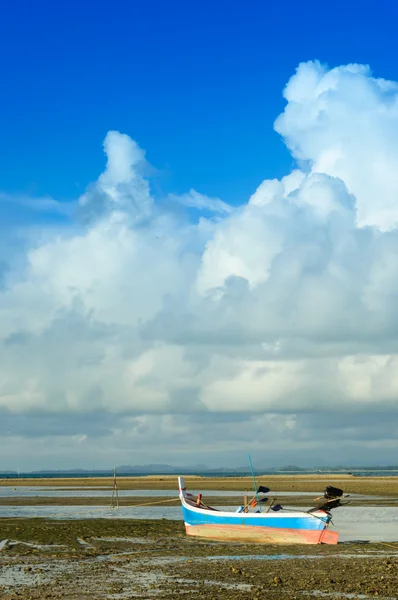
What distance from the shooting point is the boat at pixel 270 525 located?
3444 cm

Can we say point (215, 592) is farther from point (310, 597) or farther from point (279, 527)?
point (279, 527)

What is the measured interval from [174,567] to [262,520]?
31.0 ft

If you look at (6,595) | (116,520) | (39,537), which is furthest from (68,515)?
(6,595)

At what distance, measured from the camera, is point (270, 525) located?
116 feet

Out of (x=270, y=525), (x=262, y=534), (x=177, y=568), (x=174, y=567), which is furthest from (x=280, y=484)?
(x=177, y=568)

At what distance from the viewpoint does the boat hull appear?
34.3 meters

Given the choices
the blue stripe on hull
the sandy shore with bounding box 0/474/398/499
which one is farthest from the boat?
the sandy shore with bounding box 0/474/398/499

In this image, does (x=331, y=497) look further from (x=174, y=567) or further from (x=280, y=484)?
(x=280, y=484)

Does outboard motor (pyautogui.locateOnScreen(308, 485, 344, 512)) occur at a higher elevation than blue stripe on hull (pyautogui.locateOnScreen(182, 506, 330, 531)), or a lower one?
higher

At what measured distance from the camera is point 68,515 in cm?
5250

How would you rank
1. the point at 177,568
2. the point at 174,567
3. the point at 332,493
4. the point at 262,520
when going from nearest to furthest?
the point at 177,568
the point at 174,567
the point at 332,493
the point at 262,520

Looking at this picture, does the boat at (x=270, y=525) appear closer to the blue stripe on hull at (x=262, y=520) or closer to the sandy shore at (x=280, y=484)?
the blue stripe on hull at (x=262, y=520)

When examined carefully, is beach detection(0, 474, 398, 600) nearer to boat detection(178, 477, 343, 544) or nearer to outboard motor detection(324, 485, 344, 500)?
boat detection(178, 477, 343, 544)

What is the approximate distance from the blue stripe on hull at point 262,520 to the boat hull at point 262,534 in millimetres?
145
